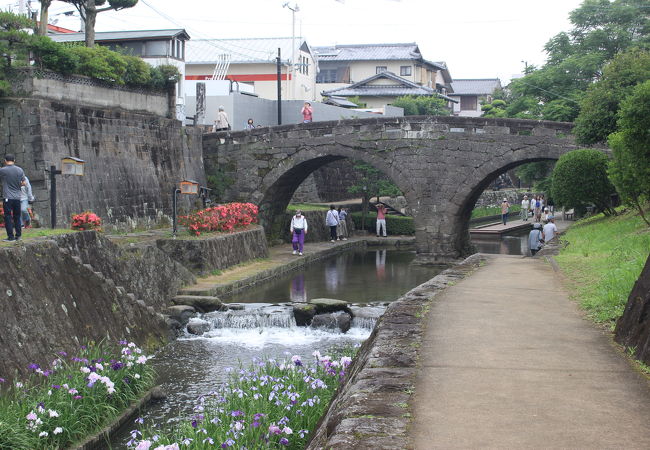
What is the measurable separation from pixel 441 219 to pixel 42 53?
1324cm

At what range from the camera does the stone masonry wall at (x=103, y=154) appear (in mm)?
18594

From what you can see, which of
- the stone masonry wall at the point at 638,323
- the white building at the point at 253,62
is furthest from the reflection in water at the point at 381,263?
the white building at the point at 253,62

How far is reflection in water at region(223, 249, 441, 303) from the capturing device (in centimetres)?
Result: 1872

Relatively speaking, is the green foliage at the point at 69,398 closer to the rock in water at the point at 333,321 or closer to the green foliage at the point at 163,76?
the rock in water at the point at 333,321

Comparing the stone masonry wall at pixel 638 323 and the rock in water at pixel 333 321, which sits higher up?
the stone masonry wall at pixel 638 323

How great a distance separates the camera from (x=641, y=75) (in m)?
20.9

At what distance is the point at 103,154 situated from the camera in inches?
849

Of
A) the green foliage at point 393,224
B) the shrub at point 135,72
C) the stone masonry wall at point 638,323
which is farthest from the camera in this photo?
the green foliage at point 393,224

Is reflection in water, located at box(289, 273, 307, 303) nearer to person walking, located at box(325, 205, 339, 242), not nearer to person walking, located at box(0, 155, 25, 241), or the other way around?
person walking, located at box(325, 205, 339, 242)

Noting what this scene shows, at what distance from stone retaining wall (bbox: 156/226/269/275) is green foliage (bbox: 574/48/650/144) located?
10.1 meters

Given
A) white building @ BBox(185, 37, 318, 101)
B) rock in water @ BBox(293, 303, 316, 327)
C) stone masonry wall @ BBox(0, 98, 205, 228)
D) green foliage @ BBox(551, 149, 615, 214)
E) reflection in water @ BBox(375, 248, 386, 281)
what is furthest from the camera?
white building @ BBox(185, 37, 318, 101)

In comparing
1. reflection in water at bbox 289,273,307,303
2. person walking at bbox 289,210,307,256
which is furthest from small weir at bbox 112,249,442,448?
person walking at bbox 289,210,307,256

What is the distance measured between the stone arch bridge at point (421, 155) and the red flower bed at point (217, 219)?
141 inches

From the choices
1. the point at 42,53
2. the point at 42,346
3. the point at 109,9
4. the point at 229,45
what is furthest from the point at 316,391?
the point at 229,45
